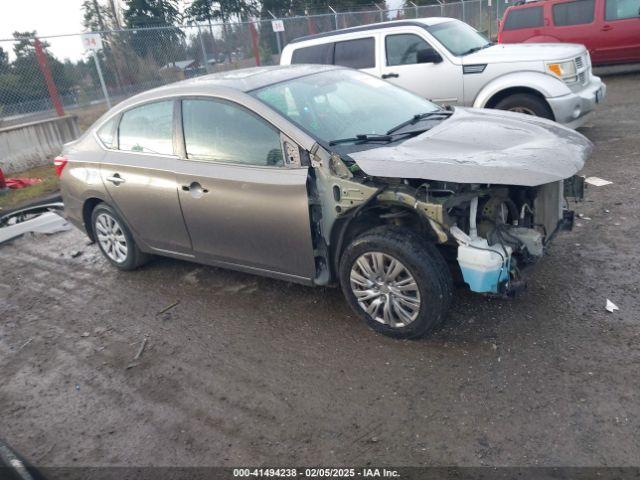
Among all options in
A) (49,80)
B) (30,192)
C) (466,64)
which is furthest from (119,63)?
(466,64)

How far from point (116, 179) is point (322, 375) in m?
2.71

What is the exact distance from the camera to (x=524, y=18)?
1228cm

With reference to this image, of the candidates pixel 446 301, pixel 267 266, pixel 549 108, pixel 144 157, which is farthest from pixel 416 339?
pixel 549 108

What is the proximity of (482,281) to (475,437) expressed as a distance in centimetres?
93

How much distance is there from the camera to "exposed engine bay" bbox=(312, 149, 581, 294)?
10.6ft

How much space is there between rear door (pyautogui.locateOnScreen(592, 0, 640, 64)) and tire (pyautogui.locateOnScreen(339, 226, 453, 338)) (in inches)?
428

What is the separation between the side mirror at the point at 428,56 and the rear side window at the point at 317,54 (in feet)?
4.54

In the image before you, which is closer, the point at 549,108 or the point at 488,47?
the point at 549,108

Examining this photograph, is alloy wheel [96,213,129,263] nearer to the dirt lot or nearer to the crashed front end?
the dirt lot

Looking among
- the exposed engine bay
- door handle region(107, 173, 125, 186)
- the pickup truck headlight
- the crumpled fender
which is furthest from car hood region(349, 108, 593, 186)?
the pickup truck headlight

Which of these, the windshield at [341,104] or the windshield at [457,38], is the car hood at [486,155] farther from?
the windshield at [457,38]

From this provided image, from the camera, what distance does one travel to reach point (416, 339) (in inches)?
138

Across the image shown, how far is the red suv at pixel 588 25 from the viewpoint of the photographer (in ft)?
37.2

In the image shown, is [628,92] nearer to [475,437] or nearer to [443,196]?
[443,196]
